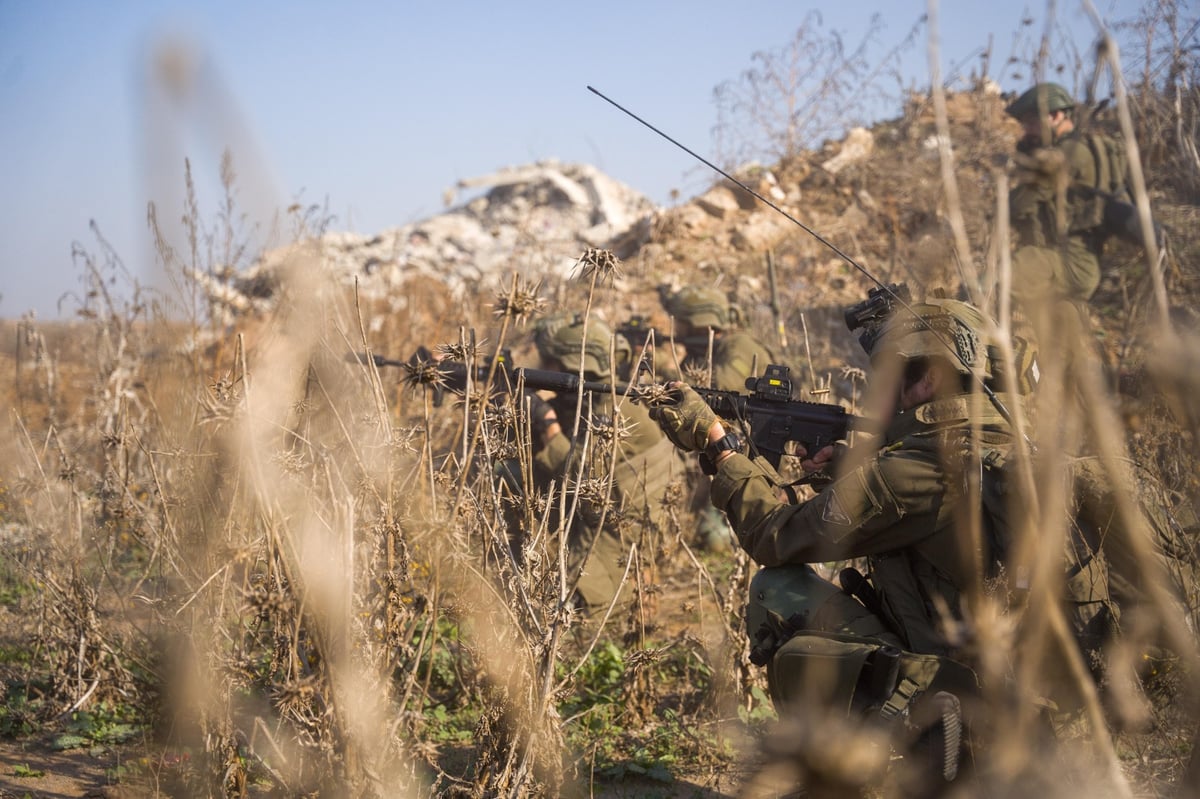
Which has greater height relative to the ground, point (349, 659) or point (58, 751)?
point (349, 659)

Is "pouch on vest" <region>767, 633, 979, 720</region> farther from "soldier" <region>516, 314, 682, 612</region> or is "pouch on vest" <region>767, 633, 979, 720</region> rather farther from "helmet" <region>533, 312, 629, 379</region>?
"helmet" <region>533, 312, 629, 379</region>

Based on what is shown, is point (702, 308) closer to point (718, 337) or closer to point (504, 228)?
point (718, 337)

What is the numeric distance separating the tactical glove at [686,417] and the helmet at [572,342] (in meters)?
2.09

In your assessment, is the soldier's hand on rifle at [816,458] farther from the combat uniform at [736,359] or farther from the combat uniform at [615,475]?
the combat uniform at [736,359]

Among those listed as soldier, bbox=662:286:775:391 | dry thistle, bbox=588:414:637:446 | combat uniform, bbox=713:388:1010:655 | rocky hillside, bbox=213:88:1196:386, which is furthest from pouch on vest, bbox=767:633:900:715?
rocky hillside, bbox=213:88:1196:386

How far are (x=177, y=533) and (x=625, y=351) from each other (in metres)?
3.47

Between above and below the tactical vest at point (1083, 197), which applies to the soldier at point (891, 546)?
below

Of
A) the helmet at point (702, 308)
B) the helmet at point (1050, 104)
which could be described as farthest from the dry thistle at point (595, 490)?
the helmet at point (1050, 104)

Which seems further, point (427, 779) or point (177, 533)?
point (427, 779)

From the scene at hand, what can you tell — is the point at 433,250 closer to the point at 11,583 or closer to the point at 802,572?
the point at 11,583

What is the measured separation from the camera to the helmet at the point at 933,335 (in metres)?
2.87

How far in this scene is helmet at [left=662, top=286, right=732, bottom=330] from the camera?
6820 mm

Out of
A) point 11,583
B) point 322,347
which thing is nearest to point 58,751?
point 11,583

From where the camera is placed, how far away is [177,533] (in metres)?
2.78
